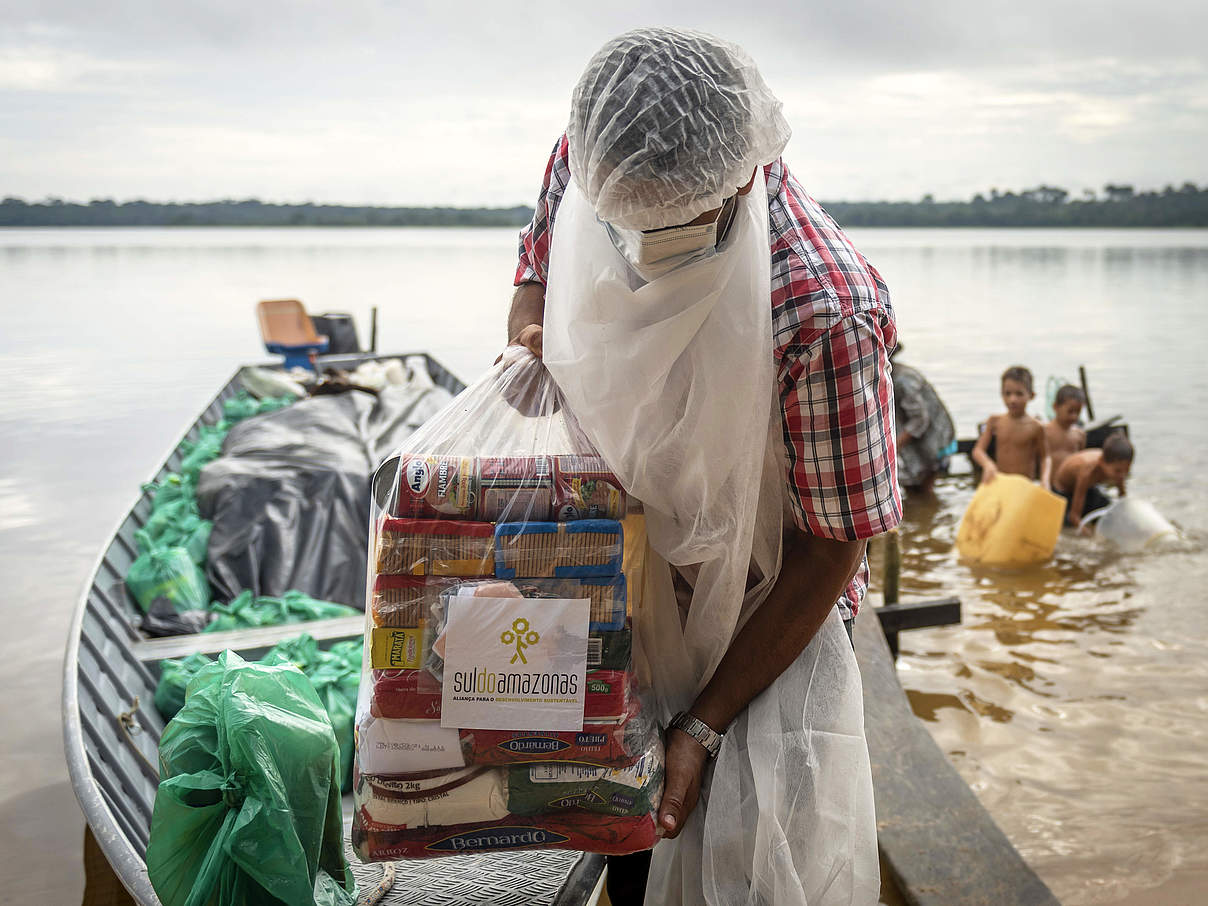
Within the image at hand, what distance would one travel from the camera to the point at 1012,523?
6332 mm

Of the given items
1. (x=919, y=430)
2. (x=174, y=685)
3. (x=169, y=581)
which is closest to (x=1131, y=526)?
(x=919, y=430)

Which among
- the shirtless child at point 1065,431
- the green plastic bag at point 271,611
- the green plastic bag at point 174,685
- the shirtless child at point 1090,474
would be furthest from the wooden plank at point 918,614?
the shirtless child at point 1065,431

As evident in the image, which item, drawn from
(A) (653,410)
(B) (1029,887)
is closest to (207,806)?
(A) (653,410)

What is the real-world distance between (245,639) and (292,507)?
1201mm

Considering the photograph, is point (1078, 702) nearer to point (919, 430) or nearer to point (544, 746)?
point (919, 430)

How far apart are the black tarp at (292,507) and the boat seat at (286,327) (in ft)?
15.4

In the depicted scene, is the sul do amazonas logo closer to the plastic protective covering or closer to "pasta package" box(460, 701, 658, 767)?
"pasta package" box(460, 701, 658, 767)

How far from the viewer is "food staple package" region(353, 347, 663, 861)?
1.30 meters

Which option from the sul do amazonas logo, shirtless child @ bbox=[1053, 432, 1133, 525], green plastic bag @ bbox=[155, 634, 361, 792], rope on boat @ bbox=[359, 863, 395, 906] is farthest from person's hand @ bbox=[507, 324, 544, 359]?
shirtless child @ bbox=[1053, 432, 1133, 525]

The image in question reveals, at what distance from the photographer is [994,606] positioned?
5.86 meters

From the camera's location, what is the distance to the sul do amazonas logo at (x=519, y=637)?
130 centimetres

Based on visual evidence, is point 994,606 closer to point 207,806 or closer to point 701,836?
point 701,836

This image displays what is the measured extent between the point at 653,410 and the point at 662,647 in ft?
1.27

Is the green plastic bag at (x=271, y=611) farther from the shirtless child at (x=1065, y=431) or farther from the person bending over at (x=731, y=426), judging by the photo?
the shirtless child at (x=1065, y=431)
